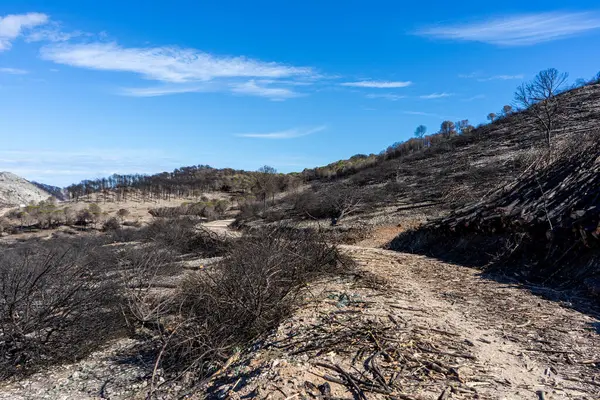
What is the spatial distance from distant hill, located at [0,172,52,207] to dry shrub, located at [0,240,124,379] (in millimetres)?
81463

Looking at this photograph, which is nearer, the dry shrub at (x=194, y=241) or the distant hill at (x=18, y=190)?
the dry shrub at (x=194, y=241)

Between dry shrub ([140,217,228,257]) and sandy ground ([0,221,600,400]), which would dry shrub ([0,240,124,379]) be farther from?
dry shrub ([140,217,228,257])

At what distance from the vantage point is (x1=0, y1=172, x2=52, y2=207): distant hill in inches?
3068

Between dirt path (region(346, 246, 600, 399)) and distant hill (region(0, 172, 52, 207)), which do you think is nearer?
dirt path (region(346, 246, 600, 399))

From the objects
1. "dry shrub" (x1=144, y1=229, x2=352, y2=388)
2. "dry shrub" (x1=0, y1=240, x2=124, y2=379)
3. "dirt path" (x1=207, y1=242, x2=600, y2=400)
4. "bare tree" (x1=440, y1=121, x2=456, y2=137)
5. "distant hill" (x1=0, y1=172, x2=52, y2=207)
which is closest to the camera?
"dirt path" (x1=207, y1=242, x2=600, y2=400)

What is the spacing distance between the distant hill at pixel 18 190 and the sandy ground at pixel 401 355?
83.9m

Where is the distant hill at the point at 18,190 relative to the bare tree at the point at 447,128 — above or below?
below

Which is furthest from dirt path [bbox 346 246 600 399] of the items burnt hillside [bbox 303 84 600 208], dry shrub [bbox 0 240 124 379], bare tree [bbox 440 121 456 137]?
bare tree [bbox 440 121 456 137]

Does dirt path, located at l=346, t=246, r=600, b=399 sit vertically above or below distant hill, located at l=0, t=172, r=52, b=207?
below

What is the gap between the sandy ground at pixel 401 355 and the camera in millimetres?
3430

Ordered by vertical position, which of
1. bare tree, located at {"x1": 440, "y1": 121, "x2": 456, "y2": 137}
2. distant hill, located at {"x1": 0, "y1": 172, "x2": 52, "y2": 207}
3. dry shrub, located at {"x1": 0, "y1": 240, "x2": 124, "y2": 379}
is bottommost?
dry shrub, located at {"x1": 0, "y1": 240, "x2": 124, "y2": 379}

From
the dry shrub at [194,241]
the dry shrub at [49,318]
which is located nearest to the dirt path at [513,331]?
the dry shrub at [49,318]

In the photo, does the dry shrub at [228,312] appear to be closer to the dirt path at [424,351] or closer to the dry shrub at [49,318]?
the dirt path at [424,351]

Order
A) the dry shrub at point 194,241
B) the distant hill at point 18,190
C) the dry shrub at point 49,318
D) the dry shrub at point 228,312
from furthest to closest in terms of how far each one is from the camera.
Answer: the distant hill at point 18,190 → the dry shrub at point 194,241 → the dry shrub at point 49,318 → the dry shrub at point 228,312
